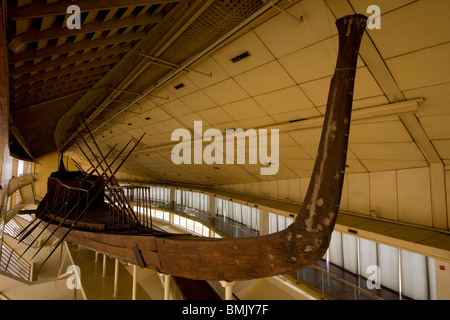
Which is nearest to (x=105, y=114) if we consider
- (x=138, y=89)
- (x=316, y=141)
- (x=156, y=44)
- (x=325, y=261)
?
(x=138, y=89)

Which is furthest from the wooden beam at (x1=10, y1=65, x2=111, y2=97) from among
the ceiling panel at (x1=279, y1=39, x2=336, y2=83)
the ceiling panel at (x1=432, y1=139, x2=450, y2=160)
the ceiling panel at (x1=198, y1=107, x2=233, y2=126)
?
the ceiling panel at (x1=432, y1=139, x2=450, y2=160)

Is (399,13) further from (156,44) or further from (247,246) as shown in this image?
(156,44)

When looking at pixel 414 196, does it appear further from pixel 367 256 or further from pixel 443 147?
pixel 367 256

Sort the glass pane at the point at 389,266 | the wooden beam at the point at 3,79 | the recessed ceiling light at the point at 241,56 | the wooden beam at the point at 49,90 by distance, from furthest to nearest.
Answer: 1. the glass pane at the point at 389,266
2. the wooden beam at the point at 49,90
3. the recessed ceiling light at the point at 241,56
4. the wooden beam at the point at 3,79

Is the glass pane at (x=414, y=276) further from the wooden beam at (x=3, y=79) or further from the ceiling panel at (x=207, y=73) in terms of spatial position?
the wooden beam at (x=3, y=79)

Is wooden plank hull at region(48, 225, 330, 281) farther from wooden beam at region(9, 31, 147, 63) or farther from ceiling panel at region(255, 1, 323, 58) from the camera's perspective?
ceiling panel at region(255, 1, 323, 58)

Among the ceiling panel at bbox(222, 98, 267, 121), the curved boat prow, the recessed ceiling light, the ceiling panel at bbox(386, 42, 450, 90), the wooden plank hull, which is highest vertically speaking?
the recessed ceiling light

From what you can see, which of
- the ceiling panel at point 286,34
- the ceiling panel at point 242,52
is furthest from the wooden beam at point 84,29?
the ceiling panel at point 286,34

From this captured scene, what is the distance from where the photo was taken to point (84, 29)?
233 cm

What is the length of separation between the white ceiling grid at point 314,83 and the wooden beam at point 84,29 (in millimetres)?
1327

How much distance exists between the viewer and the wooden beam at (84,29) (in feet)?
6.82

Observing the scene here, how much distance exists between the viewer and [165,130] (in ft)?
24.1

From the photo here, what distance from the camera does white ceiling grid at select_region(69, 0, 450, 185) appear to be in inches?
94.3

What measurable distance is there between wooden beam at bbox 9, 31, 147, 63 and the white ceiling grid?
147cm
